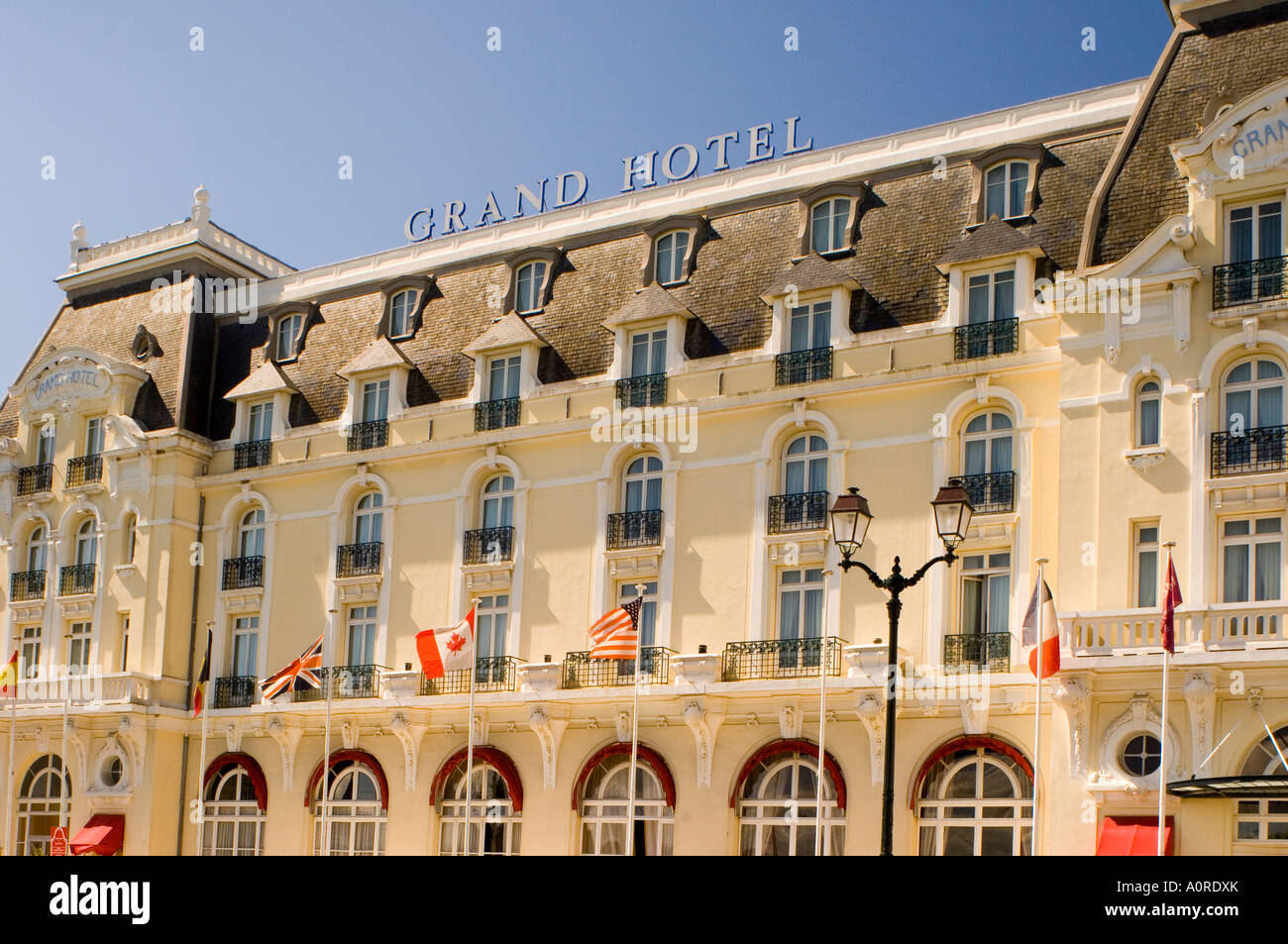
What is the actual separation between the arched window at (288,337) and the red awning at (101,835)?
1300cm

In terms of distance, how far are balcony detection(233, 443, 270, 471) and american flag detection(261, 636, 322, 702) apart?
8158mm

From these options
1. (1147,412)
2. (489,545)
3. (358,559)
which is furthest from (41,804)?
(1147,412)

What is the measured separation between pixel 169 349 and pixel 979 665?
2577cm

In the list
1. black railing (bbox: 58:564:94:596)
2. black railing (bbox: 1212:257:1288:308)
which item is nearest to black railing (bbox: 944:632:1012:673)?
black railing (bbox: 1212:257:1288:308)

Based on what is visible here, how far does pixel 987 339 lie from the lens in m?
31.9

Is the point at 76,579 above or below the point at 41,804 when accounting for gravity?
above

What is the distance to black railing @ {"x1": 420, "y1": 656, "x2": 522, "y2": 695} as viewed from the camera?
36.2 m

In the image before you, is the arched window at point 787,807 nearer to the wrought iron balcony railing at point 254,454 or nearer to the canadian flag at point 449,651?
the canadian flag at point 449,651

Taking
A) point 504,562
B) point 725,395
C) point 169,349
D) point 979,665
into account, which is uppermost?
point 169,349

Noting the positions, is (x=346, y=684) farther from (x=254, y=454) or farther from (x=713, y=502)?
(x=713, y=502)
